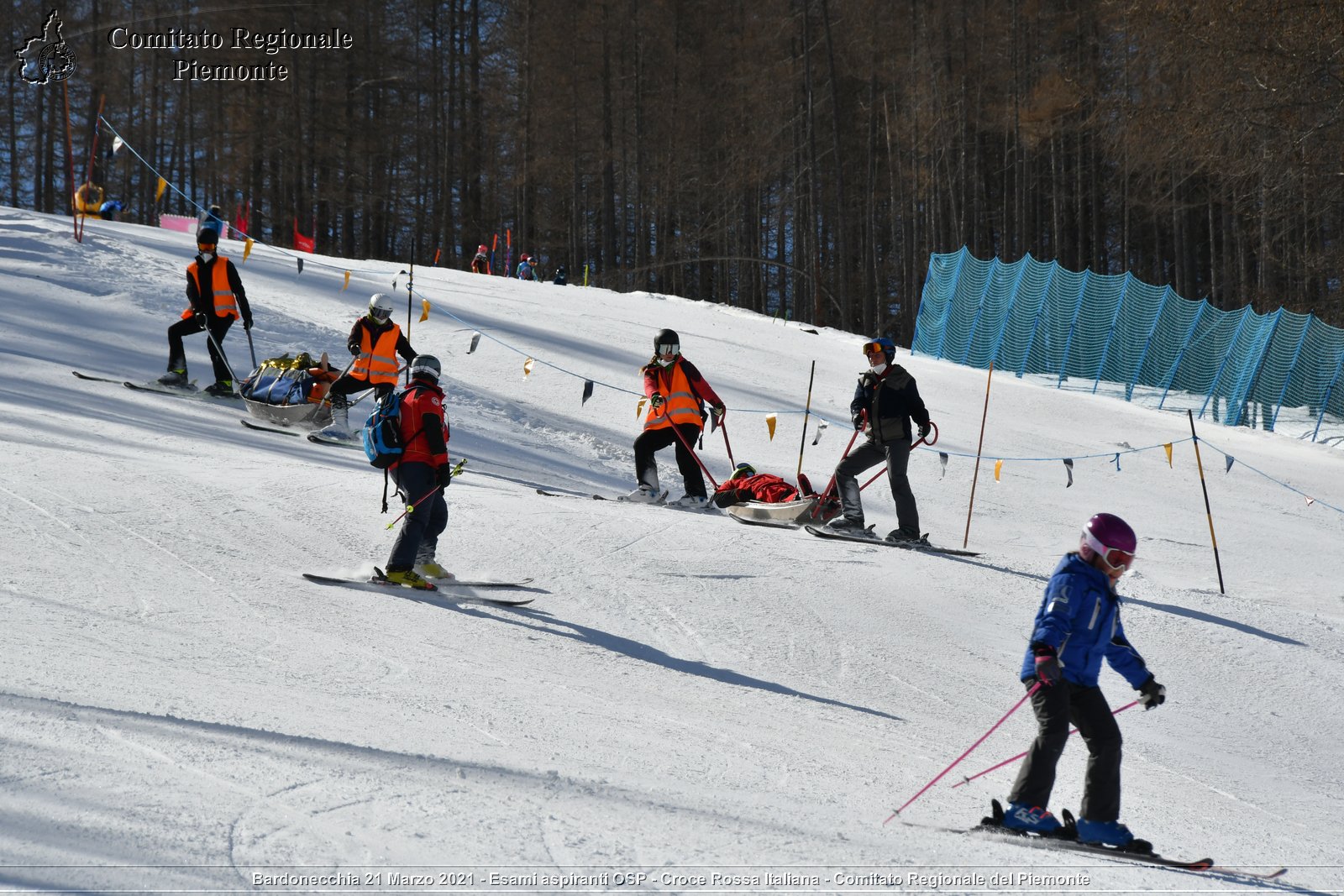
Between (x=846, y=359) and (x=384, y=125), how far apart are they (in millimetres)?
28695

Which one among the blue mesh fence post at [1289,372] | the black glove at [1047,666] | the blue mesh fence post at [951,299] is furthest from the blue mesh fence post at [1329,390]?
the black glove at [1047,666]

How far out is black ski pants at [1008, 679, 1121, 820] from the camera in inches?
185

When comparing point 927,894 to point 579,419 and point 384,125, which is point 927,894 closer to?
point 579,419

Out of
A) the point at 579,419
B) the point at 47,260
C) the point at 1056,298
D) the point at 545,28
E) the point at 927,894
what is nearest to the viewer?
the point at 927,894

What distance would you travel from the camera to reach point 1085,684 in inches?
190

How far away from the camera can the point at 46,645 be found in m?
5.28

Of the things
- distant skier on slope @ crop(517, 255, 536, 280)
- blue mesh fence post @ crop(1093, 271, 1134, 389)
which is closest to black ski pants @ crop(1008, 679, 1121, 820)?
blue mesh fence post @ crop(1093, 271, 1134, 389)

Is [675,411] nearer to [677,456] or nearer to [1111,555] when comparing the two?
[677,456]

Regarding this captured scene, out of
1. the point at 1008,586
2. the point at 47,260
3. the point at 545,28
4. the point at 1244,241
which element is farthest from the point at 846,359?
the point at 545,28

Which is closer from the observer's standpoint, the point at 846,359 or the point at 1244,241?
the point at 846,359

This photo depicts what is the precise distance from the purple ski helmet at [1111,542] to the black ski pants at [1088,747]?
0.54 metres

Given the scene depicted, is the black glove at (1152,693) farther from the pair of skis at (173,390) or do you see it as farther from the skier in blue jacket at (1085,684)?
the pair of skis at (173,390)

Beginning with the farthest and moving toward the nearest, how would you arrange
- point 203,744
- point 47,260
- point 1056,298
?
point 1056,298 < point 47,260 < point 203,744

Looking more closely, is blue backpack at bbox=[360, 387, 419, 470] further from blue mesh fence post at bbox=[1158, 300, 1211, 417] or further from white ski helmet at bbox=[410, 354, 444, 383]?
blue mesh fence post at bbox=[1158, 300, 1211, 417]
